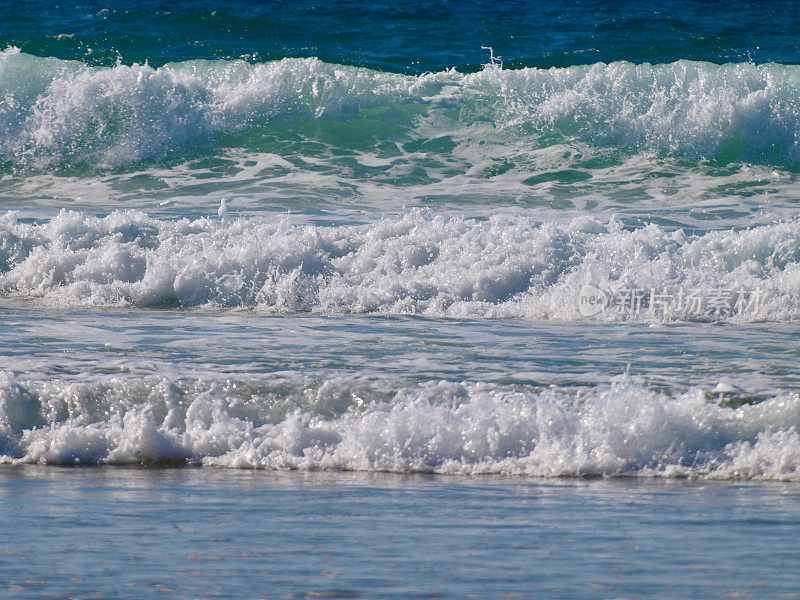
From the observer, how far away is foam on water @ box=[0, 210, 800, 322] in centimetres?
682

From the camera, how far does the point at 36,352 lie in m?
5.08

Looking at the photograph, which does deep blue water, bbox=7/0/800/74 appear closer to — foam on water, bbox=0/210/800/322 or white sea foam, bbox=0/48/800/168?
white sea foam, bbox=0/48/800/168

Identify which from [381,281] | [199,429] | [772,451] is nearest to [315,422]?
[199,429]

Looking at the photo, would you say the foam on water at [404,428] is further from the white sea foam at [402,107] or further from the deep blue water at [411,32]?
the deep blue water at [411,32]

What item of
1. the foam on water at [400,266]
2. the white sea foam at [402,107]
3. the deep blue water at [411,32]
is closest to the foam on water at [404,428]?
the foam on water at [400,266]

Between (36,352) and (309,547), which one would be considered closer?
(309,547)

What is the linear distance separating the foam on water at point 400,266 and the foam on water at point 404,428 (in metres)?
2.60

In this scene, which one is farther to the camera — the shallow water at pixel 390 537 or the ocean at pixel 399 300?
the ocean at pixel 399 300

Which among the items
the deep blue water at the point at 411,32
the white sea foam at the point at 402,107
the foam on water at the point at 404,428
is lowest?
the foam on water at the point at 404,428

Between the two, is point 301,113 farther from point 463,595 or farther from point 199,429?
point 463,595

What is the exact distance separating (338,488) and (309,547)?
86 centimetres
